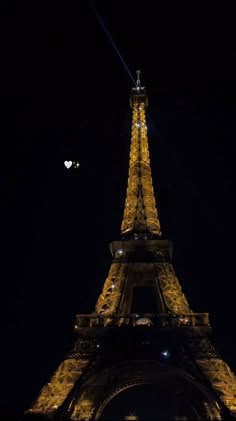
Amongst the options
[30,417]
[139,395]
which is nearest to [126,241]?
[30,417]

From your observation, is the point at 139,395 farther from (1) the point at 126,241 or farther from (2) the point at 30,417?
(2) the point at 30,417

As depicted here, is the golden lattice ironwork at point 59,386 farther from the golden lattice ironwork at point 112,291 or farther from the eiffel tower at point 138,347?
the golden lattice ironwork at point 112,291

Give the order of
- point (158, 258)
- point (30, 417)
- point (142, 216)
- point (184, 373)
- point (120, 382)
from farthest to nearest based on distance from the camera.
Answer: point (142, 216) → point (158, 258) → point (120, 382) → point (184, 373) → point (30, 417)

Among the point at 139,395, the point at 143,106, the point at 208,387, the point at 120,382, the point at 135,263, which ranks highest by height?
the point at 143,106

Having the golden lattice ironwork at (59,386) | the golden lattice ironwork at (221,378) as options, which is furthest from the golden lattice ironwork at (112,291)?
the golden lattice ironwork at (221,378)

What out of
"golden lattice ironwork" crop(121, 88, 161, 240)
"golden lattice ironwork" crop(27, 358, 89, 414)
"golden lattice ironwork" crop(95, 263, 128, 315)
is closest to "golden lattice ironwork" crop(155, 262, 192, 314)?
"golden lattice ironwork" crop(95, 263, 128, 315)

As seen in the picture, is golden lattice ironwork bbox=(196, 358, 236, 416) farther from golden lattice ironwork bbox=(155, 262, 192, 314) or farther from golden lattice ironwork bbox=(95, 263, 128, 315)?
golden lattice ironwork bbox=(95, 263, 128, 315)

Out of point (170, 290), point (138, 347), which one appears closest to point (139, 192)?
point (170, 290)
